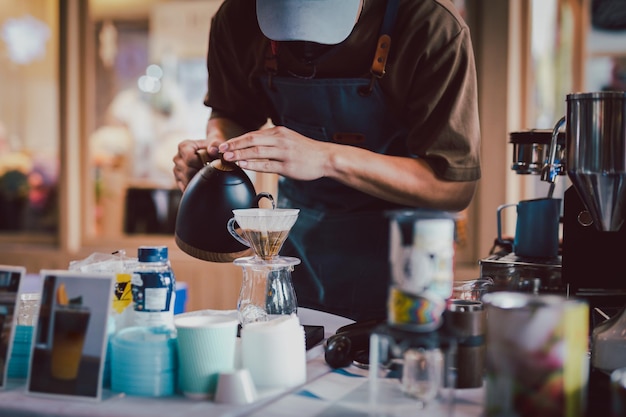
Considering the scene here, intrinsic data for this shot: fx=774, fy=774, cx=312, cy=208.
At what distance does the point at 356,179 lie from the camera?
1703 mm

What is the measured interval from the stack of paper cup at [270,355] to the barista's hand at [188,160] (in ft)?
2.11

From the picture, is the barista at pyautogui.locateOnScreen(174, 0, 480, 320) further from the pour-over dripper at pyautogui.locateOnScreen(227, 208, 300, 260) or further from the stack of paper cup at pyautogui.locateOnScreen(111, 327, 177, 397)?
the stack of paper cup at pyautogui.locateOnScreen(111, 327, 177, 397)

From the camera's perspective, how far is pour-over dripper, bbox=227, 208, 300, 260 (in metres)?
1.38

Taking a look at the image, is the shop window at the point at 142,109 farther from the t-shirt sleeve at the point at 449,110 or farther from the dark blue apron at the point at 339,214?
the t-shirt sleeve at the point at 449,110

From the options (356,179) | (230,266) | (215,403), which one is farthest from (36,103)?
(215,403)

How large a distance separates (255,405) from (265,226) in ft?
1.30

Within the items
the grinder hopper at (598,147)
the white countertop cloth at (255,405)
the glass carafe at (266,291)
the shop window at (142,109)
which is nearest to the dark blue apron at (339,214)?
the glass carafe at (266,291)

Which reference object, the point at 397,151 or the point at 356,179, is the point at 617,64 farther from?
the point at 356,179

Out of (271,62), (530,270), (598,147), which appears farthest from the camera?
(271,62)

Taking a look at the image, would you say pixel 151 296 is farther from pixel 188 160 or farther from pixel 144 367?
pixel 188 160

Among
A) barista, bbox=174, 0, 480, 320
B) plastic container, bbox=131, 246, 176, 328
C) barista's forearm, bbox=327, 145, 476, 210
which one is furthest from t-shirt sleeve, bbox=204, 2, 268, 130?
plastic container, bbox=131, 246, 176, 328

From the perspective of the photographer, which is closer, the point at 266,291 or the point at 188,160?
the point at 266,291

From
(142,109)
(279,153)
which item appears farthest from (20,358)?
(142,109)

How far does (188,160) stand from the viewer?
1.72 metres
